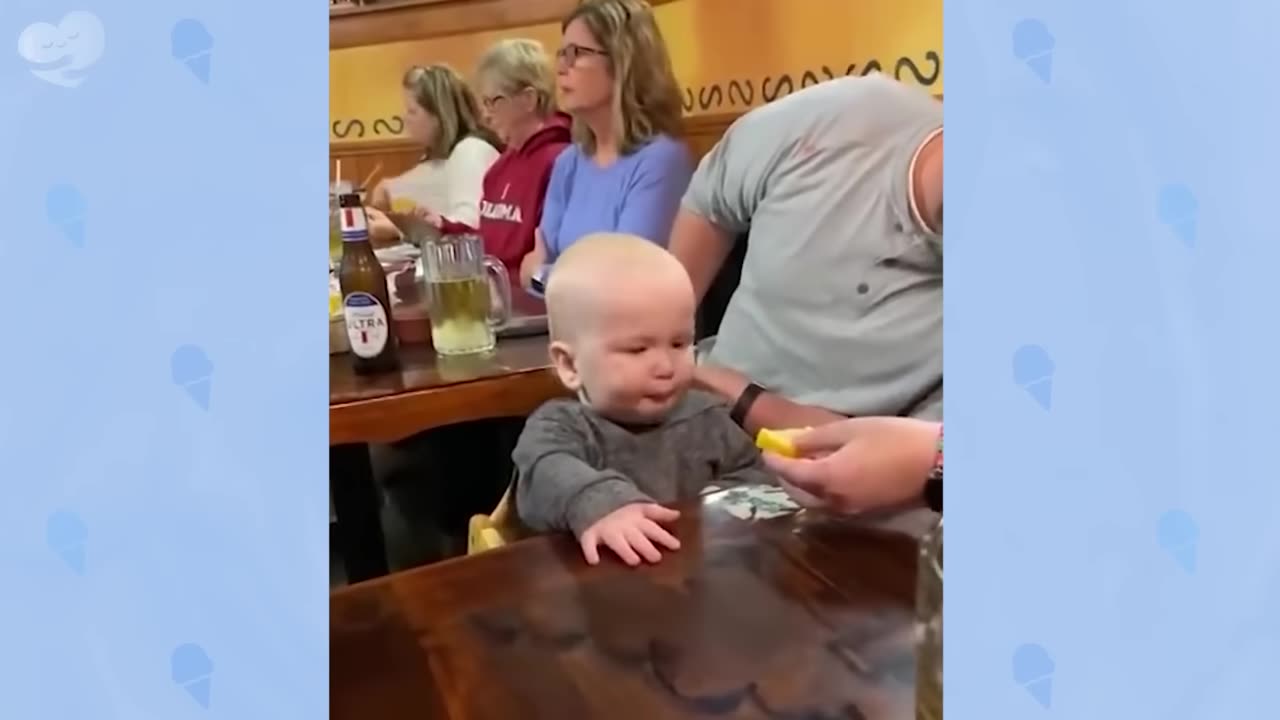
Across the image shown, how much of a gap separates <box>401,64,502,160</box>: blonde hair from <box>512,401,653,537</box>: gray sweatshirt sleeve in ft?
3.59

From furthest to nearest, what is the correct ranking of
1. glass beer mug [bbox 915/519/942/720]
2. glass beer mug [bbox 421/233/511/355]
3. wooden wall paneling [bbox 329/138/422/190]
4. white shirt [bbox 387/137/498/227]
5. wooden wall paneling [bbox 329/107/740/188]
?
white shirt [bbox 387/137/498/227]
wooden wall paneling [bbox 329/107/740/188]
wooden wall paneling [bbox 329/138/422/190]
glass beer mug [bbox 421/233/511/355]
glass beer mug [bbox 915/519/942/720]

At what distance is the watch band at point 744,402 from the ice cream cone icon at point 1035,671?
76cm

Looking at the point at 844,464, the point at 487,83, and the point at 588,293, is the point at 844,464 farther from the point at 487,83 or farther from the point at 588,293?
the point at 487,83

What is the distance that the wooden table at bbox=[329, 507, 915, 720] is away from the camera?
19.2 inches

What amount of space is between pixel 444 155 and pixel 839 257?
1240 mm

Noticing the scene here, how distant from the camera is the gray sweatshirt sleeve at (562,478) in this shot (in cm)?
68

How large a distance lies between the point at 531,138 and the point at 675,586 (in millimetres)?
1569

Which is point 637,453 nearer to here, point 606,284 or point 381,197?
point 606,284

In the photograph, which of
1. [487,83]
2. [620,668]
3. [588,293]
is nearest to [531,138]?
[487,83]

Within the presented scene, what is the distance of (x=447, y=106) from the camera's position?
2.11 m

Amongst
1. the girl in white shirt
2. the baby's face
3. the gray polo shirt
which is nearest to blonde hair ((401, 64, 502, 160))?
the girl in white shirt
